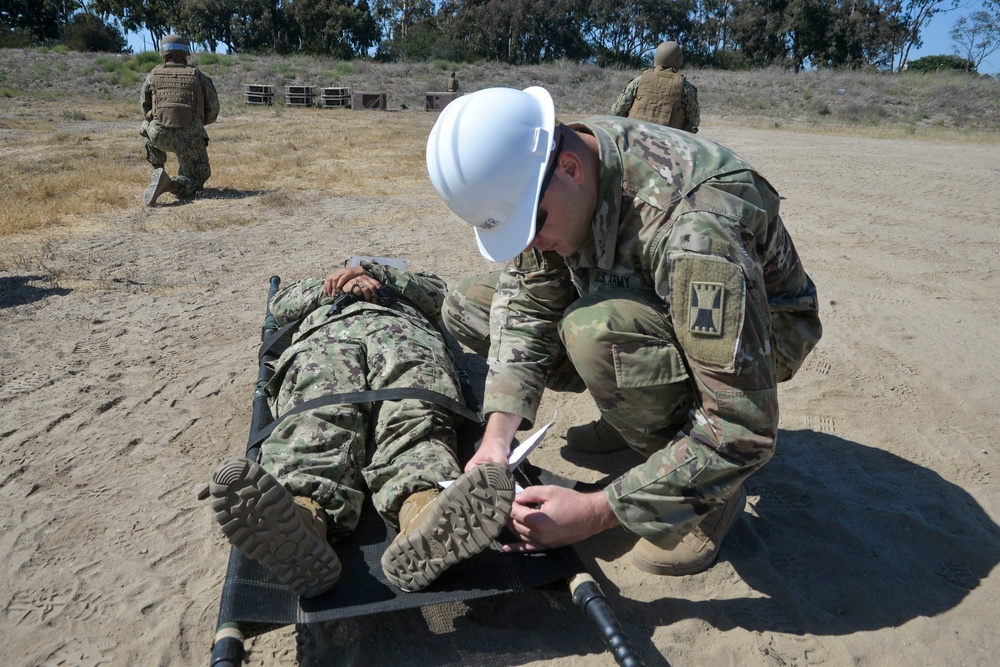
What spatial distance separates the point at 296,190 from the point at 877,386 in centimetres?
649

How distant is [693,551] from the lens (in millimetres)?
2172

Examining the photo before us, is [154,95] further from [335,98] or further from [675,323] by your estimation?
[335,98]

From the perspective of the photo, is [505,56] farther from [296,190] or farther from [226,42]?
[296,190]

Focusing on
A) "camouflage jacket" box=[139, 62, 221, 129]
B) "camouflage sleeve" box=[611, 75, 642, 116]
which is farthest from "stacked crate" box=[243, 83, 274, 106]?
"camouflage sleeve" box=[611, 75, 642, 116]

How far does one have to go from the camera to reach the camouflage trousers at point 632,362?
6.45ft

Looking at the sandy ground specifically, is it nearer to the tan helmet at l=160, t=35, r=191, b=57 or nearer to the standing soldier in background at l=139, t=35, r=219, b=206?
the standing soldier in background at l=139, t=35, r=219, b=206

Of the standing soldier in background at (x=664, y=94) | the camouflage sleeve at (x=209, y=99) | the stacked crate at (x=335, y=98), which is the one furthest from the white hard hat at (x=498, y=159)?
the stacked crate at (x=335, y=98)

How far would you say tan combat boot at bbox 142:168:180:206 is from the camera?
7152 millimetres

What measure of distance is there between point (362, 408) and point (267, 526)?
0.79 metres

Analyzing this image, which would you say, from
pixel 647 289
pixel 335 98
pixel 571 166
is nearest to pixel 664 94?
pixel 647 289

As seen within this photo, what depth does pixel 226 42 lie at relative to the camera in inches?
1794

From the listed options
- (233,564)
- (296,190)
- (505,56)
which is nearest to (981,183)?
(296,190)

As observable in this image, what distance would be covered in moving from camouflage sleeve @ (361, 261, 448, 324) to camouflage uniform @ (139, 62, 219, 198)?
551 centimetres

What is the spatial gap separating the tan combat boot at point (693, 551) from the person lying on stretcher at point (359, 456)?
0.64 metres
